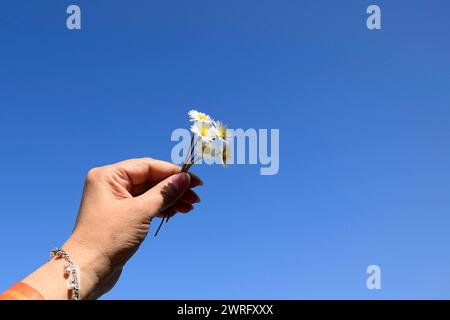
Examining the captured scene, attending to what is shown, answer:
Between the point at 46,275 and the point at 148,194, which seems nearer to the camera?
the point at 46,275

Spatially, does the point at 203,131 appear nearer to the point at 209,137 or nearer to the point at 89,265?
the point at 209,137

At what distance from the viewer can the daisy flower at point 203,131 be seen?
2.24m

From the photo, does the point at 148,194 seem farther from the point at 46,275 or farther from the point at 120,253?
the point at 46,275

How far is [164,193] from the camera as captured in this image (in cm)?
183

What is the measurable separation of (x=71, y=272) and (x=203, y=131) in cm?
101

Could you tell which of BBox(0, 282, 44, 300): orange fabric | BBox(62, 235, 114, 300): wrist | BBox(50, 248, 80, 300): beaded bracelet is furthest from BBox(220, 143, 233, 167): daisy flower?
BBox(0, 282, 44, 300): orange fabric

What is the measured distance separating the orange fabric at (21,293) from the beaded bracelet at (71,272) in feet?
0.38

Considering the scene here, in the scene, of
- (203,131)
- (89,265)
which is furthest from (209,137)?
(89,265)

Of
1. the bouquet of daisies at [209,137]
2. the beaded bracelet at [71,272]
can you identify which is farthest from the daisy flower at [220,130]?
the beaded bracelet at [71,272]

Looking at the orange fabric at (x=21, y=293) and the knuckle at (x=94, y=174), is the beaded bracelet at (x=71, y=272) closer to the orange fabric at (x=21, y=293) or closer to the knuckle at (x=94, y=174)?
the orange fabric at (x=21, y=293)

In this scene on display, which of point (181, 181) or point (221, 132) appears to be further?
point (221, 132)
